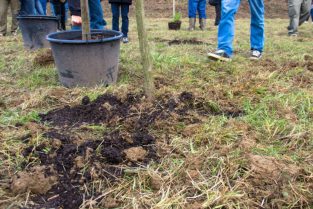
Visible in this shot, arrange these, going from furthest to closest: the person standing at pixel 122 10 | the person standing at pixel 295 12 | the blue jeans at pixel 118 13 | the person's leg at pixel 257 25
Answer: the person standing at pixel 295 12 < the blue jeans at pixel 118 13 < the person standing at pixel 122 10 < the person's leg at pixel 257 25

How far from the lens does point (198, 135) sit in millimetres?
2068

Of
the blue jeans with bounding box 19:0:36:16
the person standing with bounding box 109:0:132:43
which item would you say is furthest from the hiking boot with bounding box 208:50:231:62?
the blue jeans with bounding box 19:0:36:16

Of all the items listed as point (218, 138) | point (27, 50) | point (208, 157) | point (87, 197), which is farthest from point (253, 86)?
point (27, 50)

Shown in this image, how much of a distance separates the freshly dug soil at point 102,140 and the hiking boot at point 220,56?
127cm

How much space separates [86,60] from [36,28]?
2148 millimetres

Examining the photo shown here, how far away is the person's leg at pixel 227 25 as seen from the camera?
376 centimetres

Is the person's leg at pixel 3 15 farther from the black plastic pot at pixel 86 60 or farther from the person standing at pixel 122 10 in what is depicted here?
the black plastic pot at pixel 86 60

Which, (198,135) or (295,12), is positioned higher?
(295,12)

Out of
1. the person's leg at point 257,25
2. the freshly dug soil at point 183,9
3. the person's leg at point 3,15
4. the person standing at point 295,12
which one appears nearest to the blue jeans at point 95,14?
the person's leg at point 257,25

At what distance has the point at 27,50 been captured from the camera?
476cm

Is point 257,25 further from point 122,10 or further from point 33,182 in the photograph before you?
point 33,182

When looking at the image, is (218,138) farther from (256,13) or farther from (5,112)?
(256,13)

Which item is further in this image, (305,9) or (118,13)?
(305,9)

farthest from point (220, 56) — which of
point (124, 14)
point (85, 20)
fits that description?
point (124, 14)
